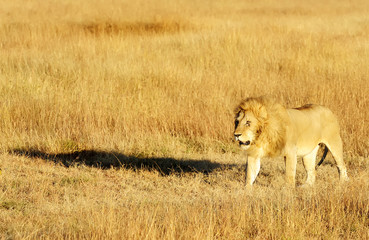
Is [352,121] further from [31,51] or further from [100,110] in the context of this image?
[31,51]

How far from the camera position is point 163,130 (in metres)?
8.81

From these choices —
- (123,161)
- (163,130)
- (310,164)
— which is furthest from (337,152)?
(163,130)

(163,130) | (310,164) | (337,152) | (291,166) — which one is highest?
(291,166)

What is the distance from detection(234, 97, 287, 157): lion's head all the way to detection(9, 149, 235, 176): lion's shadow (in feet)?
5.53

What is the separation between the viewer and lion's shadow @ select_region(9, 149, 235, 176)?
7227 mm

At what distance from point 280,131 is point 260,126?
22cm

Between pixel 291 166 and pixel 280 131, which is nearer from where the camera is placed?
pixel 280 131

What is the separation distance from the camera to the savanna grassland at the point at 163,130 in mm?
4387

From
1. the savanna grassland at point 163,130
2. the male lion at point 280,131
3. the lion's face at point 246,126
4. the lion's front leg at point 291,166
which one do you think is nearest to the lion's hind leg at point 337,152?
the male lion at point 280,131

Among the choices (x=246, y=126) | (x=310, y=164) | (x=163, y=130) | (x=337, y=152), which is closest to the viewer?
(x=246, y=126)

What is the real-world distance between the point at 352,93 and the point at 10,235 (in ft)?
21.9

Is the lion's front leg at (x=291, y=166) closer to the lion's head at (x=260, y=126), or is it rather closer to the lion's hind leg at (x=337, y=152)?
the lion's head at (x=260, y=126)

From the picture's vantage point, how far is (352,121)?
861 cm

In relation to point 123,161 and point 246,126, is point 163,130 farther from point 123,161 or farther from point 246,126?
point 246,126
